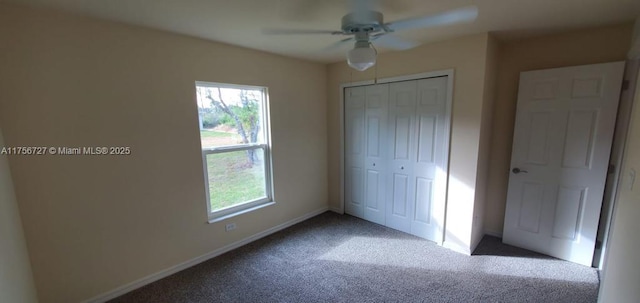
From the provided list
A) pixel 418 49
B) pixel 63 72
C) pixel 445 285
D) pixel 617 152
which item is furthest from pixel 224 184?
pixel 617 152

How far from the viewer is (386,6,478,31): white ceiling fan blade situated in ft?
4.15

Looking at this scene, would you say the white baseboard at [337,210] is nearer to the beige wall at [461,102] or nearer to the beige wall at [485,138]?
the beige wall at [461,102]

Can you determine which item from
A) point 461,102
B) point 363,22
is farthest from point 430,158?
point 363,22

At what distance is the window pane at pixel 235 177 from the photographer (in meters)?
2.74

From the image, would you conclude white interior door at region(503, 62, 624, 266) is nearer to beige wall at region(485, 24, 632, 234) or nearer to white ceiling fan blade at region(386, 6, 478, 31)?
beige wall at region(485, 24, 632, 234)

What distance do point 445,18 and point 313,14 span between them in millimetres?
927

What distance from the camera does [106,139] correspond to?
2.00m

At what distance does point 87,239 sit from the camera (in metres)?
1.99

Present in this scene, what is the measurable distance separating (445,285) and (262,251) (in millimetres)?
1823

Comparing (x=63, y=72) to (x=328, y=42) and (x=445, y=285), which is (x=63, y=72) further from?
(x=445, y=285)

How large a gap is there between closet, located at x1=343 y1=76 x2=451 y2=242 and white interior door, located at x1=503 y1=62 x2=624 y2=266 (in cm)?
75

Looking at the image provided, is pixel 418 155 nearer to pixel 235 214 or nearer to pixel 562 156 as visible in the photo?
pixel 562 156

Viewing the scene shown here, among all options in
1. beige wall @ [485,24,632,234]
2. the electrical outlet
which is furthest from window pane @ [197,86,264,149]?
beige wall @ [485,24,632,234]

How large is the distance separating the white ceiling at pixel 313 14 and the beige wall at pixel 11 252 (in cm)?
115
